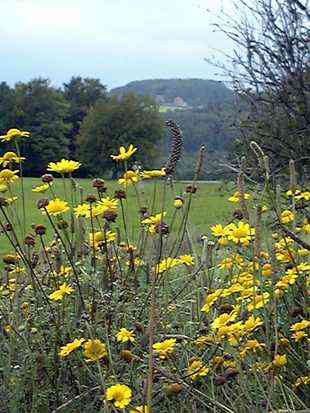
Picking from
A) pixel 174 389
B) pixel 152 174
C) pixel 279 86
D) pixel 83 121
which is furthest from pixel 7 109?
pixel 174 389

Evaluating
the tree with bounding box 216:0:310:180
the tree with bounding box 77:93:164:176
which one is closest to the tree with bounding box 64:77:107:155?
the tree with bounding box 77:93:164:176

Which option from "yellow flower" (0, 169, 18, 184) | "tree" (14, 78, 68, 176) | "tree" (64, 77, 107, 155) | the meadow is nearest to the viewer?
the meadow

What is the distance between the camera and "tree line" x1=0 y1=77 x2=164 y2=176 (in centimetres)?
4962

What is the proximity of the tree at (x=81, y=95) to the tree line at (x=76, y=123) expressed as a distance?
424mm

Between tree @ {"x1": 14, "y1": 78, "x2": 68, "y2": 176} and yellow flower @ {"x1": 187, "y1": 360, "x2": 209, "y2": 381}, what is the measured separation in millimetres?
43998

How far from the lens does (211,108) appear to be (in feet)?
33.7

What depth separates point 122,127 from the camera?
54188mm

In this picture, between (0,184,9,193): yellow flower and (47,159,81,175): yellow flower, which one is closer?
(47,159,81,175): yellow flower

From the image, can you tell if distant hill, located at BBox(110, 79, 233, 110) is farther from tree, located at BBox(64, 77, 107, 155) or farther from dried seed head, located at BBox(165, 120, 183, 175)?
dried seed head, located at BBox(165, 120, 183, 175)

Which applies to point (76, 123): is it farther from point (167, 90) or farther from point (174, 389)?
point (174, 389)

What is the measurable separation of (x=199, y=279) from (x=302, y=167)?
4.77 meters

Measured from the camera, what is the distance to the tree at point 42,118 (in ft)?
158

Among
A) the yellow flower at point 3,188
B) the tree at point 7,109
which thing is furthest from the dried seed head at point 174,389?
the tree at point 7,109

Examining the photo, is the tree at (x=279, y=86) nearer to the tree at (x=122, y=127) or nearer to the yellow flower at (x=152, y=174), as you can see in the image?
the yellow flower at (x=152, y=174)
